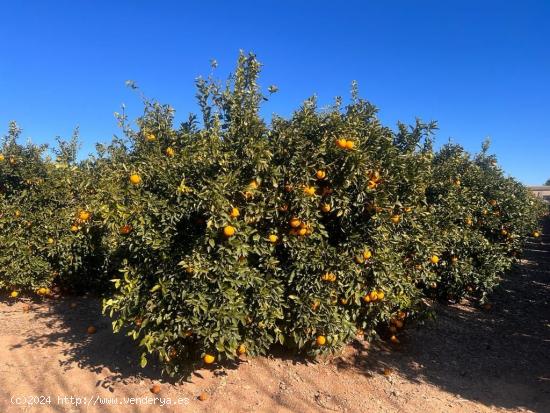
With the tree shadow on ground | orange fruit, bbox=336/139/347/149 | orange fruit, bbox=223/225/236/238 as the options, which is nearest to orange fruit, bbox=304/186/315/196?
orange fruit, bbox=336/139/347/149

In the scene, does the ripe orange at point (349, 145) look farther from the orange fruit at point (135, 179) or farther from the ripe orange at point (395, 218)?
the orange fruit at point (135, 179)

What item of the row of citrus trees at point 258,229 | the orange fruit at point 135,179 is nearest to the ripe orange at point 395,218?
the row of citrus trees at point 258,229

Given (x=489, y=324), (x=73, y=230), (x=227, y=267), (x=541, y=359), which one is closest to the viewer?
(x=227, y=267)

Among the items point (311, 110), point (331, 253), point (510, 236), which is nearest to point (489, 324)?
point (510, 236)

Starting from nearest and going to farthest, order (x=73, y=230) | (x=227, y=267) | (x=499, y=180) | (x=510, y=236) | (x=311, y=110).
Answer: (x=227, y=267)
(x=311, y=110)
(x=73, y=230)
(x=510, y=236)
(x=499, y=180)

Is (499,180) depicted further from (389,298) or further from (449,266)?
(389,298)

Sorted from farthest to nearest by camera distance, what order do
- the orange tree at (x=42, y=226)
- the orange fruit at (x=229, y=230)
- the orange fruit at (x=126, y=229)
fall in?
the orange tree at (x=42, y=226) < the orange fruit at (x=126, y=229) < the orange fruit at (x=229, y=230)

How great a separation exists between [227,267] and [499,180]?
6559 mm

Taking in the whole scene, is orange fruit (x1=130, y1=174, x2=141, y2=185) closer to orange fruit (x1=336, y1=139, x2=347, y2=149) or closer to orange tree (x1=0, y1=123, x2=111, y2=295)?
orange fruit (x1=336, y1=139, x2=347, y2=149)

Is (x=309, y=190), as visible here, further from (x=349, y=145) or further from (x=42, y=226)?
(x=42, y=226)

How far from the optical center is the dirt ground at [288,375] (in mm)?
3428

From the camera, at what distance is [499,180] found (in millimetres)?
7656

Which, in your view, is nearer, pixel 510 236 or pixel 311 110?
pixel 311 110

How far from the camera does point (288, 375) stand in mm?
3852
